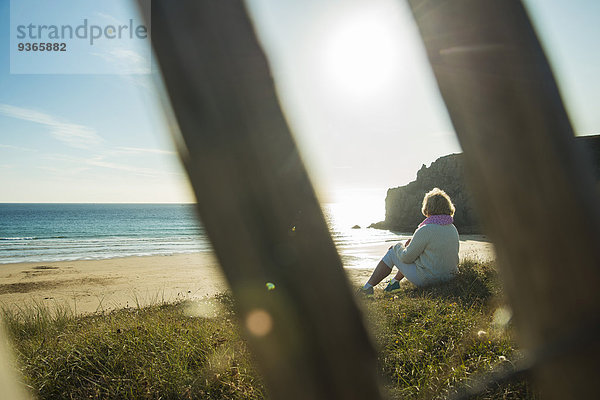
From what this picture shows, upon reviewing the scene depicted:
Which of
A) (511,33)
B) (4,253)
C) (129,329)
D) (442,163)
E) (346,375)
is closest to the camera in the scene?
(511,33)

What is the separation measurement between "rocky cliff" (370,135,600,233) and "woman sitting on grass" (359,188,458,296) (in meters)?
26.4

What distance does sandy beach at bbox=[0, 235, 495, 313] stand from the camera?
302 inches

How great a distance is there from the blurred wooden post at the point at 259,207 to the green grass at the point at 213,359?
0.21 metres

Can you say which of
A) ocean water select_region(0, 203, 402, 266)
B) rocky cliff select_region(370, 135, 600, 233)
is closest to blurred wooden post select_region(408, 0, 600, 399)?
ocean water select_region(0, 203, 402, 266)

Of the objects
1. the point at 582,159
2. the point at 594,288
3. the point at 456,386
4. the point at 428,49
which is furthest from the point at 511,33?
the point at 456,386

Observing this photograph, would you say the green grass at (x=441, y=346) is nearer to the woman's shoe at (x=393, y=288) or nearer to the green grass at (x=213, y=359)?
the green grass at (x=213, y=359)

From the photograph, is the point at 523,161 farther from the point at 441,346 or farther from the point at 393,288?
the point at 393,288

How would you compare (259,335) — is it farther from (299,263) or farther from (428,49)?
(428,49)

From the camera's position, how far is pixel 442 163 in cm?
3800

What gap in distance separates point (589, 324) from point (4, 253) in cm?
2669

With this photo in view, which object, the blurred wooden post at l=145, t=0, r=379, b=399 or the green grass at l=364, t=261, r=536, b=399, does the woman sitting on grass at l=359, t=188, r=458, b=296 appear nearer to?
the green grass at l=364, t=261, r=536, b=399

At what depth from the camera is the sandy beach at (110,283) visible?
7.67 m

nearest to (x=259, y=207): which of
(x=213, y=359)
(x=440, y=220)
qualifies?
(x=213, y=359)

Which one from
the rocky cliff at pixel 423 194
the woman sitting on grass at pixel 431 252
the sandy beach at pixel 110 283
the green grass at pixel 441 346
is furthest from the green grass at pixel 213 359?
the rocky cliff at pixel 423 194
